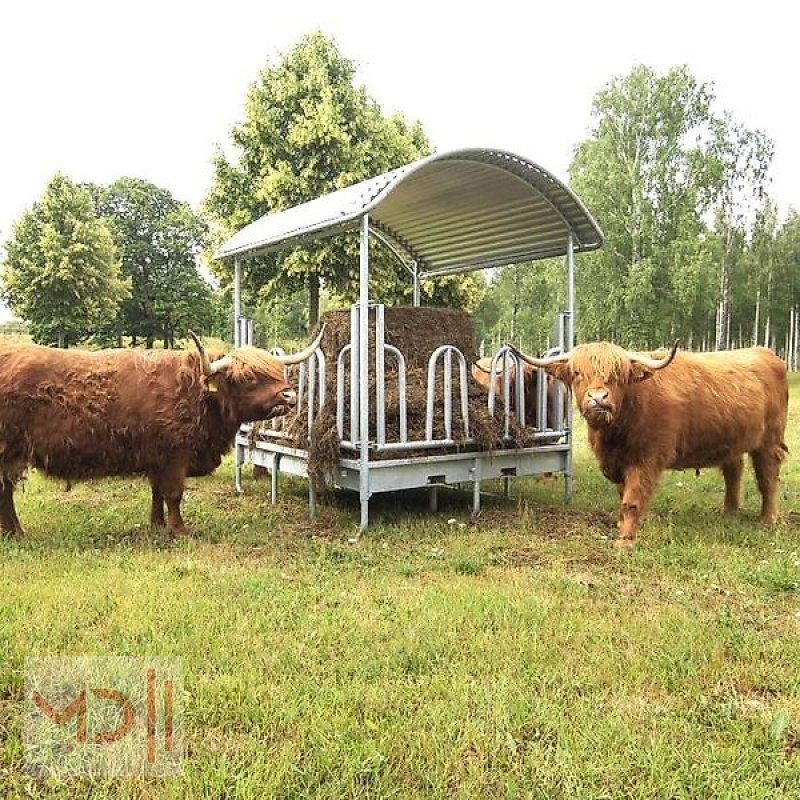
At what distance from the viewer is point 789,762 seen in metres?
2.73

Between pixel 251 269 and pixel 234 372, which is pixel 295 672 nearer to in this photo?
pixel 234 372

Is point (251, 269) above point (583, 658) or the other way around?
above

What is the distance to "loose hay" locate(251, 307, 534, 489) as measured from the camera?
669 cm

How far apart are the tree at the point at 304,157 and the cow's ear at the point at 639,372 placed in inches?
471

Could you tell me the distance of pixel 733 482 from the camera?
7.22m

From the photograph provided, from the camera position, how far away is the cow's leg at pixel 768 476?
690 centimetres

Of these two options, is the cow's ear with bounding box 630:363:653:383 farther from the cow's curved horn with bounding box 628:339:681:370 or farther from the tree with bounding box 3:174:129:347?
the tree with bounding box 3:174:129:347

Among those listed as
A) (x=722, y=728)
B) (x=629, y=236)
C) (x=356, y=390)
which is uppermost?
(x=629, y=236)

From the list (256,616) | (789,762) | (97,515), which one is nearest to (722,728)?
(789,762)

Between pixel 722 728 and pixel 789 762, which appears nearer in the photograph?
pixel 789 762

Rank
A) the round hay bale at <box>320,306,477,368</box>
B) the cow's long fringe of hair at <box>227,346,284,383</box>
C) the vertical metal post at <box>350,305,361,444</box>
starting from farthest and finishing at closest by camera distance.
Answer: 1. the round hay bale at <box>320,306,477,368</box>
2. the vertical metal post at <box>350,305,361,444</box>
3. the cow's long fringe of hair at <box>227,346,284,383</box>

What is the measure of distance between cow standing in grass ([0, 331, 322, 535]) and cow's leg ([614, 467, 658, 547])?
291 cm

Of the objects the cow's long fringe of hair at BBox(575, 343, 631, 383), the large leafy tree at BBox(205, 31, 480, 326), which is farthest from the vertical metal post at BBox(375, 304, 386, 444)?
the large leafy tree at BBox(205, 31, 480, 326)

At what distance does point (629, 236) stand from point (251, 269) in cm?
1545
